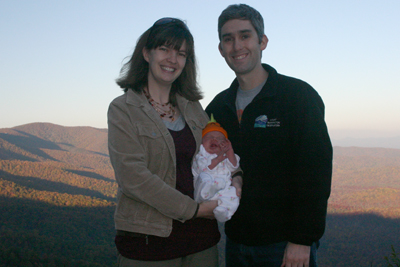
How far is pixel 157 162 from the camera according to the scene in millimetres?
2664

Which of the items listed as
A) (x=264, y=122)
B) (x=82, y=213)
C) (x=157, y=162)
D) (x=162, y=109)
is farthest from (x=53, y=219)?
(x=264, y=122)

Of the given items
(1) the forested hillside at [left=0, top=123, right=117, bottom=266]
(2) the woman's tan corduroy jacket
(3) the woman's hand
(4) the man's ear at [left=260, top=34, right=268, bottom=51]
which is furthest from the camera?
(1) the forested hillside at [left=0, top=123, right=117, bottom=266]

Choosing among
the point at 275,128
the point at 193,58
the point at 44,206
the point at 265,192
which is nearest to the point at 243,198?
the point at 265,192

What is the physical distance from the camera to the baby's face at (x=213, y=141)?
9.45 ft

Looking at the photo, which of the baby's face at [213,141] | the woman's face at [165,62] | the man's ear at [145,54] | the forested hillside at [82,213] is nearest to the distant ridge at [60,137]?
the forested hillside at [82,213]

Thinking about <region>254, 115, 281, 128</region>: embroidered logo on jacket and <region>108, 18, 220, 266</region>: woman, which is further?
<region>254, 115, 281, 128</region>: embroidered logo on jacket

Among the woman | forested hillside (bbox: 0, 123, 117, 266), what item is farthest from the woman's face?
forested hillside (bbox: 0, 123, 117, 266)

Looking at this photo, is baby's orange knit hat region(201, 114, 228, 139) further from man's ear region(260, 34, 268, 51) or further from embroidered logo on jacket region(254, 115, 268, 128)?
man's ear region(260, 34, 268, 51)

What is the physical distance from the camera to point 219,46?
3582mm

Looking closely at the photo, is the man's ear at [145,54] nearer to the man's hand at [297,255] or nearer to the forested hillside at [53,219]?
the man's hand at [297,255]

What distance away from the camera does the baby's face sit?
2.88 m

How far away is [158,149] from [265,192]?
3.89 ft

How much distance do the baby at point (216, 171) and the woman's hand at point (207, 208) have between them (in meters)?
0.04

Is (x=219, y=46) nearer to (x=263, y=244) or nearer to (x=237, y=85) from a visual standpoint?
(x=237, y=85)
